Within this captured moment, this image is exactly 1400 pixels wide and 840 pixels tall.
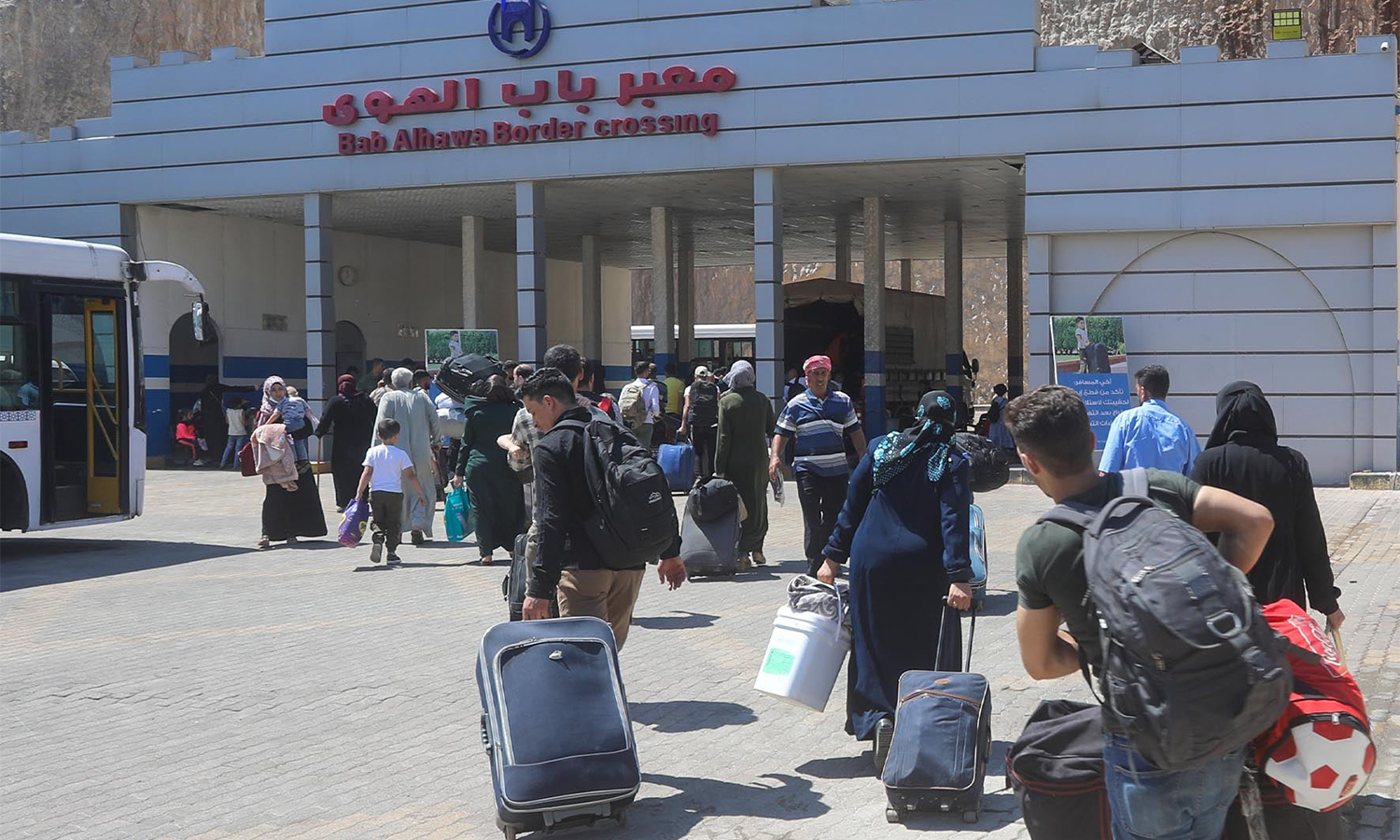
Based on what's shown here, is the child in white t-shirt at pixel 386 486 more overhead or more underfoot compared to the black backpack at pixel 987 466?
more underfoot

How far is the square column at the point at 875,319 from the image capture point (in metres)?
24.1

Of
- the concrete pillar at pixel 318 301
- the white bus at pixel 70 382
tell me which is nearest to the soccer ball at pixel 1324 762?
the white bus at pixel 70 382

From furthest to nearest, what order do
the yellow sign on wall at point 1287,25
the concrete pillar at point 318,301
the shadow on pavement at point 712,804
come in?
the concrete pillar at point 318,301 → the yellow sign on wall at point 1287,25 → the shadow on pavement at point 712,804

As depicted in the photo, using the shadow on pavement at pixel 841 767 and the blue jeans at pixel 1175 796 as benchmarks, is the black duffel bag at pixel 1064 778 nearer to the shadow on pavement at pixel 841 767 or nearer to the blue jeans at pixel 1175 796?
the blue jeans at pixel 1175 796

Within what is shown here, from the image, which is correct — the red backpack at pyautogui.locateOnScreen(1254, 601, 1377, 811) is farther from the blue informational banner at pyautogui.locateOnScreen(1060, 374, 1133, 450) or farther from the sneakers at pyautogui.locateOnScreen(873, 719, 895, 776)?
the blue informational banner at pyautogui.locateOnScreen(1060, 374, 1133, 450)

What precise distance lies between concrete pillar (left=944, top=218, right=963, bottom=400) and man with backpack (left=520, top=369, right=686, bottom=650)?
24572 millimetres

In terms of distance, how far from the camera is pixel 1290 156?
1977 centimetres

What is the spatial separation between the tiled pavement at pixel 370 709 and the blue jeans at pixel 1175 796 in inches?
76.6

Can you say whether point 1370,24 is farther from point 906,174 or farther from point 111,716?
point 111,716

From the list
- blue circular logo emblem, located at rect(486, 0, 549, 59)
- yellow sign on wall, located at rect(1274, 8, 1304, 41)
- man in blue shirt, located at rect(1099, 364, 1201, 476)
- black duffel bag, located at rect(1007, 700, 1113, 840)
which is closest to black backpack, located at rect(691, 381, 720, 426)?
blue circular logo emblem, located at rect(486, 0, 549, 59)

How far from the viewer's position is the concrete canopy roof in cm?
2395

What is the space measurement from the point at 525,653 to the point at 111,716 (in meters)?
3.01

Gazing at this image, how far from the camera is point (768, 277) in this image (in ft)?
75.3

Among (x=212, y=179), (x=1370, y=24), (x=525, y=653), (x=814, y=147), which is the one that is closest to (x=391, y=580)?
(x=525, y=653)
